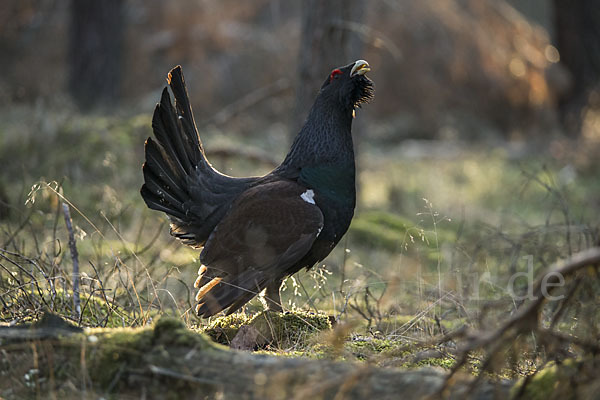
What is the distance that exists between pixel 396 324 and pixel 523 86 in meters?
11.9

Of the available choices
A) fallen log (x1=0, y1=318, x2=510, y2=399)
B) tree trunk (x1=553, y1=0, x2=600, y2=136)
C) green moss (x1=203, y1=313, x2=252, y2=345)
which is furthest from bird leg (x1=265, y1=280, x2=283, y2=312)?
tree trunk (x1=553, y1=0, x2=600, y2=136)

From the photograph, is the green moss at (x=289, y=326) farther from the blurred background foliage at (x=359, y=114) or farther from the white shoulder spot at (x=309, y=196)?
the blurred background foliage at (x=359, y=114)

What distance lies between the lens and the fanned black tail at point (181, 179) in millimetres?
4082

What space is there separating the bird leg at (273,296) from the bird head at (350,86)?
1.14m

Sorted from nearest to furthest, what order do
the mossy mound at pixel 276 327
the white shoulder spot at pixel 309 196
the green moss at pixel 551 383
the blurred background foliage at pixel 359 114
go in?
the green moss at pixel 551 383, the mossy mound at pixel 276 327, the white shoulder spot at pixel 309 196, the blurred background foliage at pixel 359 114

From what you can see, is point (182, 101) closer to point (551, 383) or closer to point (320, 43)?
→ point (551, 383)

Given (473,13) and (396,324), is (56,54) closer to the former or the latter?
(473,13)

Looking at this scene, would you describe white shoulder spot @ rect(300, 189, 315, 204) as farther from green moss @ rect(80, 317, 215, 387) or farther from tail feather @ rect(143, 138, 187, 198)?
green moss @ rect(80, 317, 215, 387)

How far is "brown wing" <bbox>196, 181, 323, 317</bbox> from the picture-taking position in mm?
3496

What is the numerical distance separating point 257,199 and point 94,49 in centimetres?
916

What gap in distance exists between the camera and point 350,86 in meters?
4.10

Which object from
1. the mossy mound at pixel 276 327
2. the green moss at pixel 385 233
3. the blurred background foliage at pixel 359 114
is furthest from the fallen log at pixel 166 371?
the green moss at pixel 385 233

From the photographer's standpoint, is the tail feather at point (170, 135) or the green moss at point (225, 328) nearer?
the green moss at point (225, 328)

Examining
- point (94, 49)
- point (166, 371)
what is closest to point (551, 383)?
point (166, 371)
